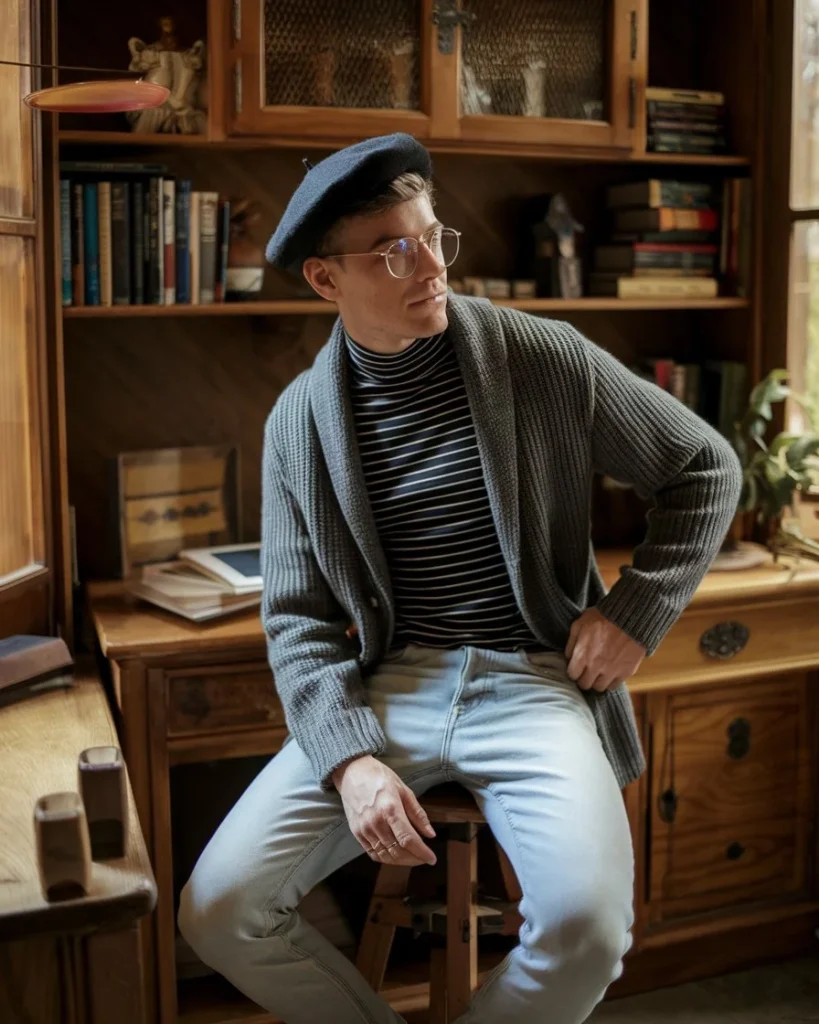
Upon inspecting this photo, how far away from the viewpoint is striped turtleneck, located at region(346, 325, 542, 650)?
6.17ft

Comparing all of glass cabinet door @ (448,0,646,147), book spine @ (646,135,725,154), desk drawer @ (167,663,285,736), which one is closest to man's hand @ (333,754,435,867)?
desk drawer @ (167,663,285,736)

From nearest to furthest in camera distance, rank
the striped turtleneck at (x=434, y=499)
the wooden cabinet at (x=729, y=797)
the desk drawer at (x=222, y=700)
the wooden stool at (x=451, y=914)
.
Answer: the wooden stool at (x=451, y=914)
the striped turtleneck at (x=434, y=499)
the desk drawer at (x=222, y=700)
the wooden cabinet at (x=729, y=797)

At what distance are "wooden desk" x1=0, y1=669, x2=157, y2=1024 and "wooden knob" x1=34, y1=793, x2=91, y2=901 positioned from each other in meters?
0.02

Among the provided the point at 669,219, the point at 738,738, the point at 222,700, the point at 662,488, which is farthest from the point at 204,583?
the point at 669,219

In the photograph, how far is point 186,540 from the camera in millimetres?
2521

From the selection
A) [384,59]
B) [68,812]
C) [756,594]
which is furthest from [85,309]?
[756,594]

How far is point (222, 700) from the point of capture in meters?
2.13

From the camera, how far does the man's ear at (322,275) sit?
1.86m

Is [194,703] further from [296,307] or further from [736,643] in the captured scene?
[736,643]

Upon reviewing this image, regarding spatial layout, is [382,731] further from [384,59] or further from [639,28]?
[639,28]

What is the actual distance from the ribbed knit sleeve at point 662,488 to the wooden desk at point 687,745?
0.50m

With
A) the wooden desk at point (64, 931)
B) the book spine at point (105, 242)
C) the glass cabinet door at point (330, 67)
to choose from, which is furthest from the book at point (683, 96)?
the wooden desk at point (64, 931)

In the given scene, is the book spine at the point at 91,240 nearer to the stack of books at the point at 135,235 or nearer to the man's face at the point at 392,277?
the stack of books at the point at 135,235

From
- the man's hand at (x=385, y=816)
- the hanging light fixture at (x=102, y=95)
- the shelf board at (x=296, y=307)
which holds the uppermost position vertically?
the hanging light fixture at (x=102, y=95)
